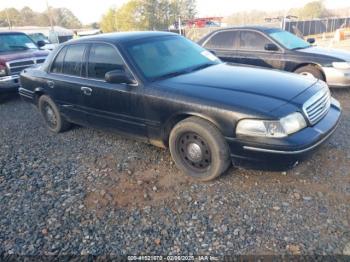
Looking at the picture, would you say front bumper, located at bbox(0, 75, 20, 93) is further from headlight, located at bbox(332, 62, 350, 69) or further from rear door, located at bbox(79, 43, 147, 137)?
headlight, located at bbox(332, 62, 350, 69)

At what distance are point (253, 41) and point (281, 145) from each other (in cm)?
467

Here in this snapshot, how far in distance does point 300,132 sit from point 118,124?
7.41 ft

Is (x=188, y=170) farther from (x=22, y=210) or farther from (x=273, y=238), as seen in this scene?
(x=22, y=210)

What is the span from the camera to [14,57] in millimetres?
7703

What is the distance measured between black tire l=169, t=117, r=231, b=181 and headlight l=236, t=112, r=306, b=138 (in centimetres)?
28

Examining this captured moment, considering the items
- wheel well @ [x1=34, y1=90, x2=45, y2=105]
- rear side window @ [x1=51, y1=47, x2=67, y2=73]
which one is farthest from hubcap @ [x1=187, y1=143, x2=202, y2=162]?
wheel well @ [x1=34, y1=90, x2=45, y2=105]

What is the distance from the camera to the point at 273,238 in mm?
2531

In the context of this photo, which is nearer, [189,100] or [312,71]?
[189,100]

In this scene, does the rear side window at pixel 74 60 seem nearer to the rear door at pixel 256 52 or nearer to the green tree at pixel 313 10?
the rear door at pixel 256 52

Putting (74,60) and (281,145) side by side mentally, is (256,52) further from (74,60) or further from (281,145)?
(281,145)

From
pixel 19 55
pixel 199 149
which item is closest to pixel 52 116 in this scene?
pixel 199 149

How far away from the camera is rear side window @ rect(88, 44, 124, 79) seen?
3.87 meters

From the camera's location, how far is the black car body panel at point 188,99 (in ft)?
9.78

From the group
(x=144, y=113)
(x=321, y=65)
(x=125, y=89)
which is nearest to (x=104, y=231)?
(x=144, y=113)
